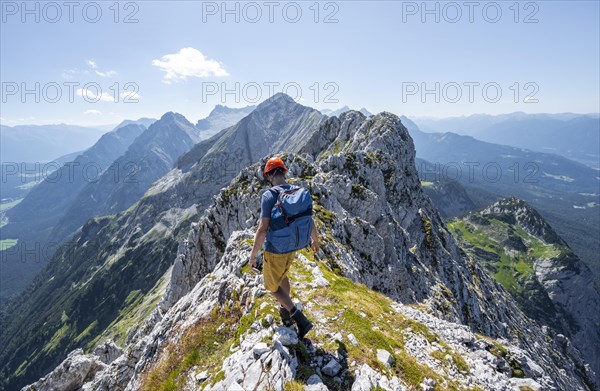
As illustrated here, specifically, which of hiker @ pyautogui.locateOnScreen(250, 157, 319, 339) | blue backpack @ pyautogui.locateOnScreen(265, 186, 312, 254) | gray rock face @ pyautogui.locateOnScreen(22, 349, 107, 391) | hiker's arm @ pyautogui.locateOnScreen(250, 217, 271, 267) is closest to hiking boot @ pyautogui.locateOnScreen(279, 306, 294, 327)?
hiker @ pyautogui.locateOnScreen(250, 157, 319, 339)

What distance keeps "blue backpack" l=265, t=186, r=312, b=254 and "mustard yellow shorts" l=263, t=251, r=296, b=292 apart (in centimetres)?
35

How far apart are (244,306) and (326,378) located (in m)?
6.19

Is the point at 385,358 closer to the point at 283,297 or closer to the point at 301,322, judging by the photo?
the point at 301,322

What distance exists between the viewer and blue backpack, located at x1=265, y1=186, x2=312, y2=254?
398 inches

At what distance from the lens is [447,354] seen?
12.8 m

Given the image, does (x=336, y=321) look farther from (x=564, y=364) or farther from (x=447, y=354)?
(x=564, y=364)

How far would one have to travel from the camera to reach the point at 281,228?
10.2 meters

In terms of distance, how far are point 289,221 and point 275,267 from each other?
5.90ft

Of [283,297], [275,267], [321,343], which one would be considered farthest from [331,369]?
[275,267]

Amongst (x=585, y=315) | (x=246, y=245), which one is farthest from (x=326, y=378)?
(x=585, y=315)

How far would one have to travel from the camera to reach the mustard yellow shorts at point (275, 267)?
35.4 feet

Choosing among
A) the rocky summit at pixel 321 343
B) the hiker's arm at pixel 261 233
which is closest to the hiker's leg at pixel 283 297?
the rocky summit at pixel 321 343

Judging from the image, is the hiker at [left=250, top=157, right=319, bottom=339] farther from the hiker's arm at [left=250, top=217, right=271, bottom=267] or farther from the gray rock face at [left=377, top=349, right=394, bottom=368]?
the gray rock face at [left=377, top=349, right=394, bottom=368]

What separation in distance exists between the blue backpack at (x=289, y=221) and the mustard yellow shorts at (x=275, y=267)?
350 millimetres
